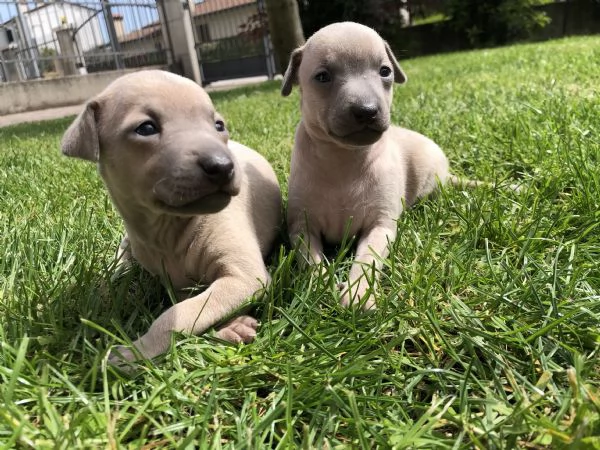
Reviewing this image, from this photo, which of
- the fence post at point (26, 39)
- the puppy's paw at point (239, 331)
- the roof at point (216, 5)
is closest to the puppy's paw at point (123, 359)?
the puppy's paw at point (239, 331)

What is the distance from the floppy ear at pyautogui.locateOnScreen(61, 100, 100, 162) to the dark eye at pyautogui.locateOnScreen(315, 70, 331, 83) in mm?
1102

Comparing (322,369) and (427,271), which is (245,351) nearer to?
(322,369)

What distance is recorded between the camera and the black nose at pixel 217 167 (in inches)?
72.6

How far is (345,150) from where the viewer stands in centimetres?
267

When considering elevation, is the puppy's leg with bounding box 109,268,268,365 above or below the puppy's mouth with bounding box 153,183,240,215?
below

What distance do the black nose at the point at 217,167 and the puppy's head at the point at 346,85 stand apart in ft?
2.50

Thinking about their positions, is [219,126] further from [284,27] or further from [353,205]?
[284,27]

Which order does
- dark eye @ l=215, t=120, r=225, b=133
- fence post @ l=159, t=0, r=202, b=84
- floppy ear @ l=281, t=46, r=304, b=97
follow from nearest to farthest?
dark eye @ l=215, t=120, r=225, b=133, floppy ear @ l=281, t=46, r=304, b=97, fence post @ l=159, t=0, r=202, b=84

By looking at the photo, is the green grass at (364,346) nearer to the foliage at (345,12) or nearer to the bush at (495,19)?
the foliage at (345,12)

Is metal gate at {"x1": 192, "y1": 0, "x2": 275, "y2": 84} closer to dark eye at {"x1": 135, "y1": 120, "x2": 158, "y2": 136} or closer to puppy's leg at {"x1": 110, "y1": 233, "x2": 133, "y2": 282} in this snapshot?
puppy's leg at {"x1": 110, "y1": 233, "x2": 133, "y2": 282}

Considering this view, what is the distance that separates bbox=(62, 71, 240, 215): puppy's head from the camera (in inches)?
73.4

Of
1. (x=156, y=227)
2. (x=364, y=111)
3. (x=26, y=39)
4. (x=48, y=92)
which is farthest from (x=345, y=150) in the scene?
(x=26, y=39)

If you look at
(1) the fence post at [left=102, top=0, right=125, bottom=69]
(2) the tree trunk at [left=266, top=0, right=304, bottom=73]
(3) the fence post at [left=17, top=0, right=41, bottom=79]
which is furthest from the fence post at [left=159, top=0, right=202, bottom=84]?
(2) the tree trunk at [left=266, top=0, right=304, bottom=73]

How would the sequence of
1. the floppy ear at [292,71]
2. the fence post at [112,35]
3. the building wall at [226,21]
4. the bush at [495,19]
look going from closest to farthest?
the floppy ear at [292,71]
the fence post at [112,35]
the bush at [495,19]
the building wall at [226,21]
